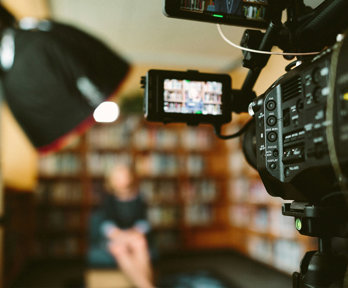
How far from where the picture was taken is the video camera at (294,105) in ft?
1.43

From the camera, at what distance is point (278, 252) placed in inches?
133

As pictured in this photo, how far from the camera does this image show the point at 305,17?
586 mm

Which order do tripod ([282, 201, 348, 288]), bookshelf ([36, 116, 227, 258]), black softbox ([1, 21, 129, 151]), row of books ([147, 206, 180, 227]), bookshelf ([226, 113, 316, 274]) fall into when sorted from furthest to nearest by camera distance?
1. row of books ([147, 206, 180, 227])
2. bookshelf ([36, 116, 227, 258])
3. bookshelf ([226, 113, 316, 274])
4. black softbox ([1, 21, 129, 151])
5. tripod ([282, 201, 348, 288])

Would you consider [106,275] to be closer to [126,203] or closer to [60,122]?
[126,203]

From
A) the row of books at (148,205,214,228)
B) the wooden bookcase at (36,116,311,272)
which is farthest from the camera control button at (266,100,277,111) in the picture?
the row of books at (148,205,214,228)

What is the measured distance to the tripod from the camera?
518mm

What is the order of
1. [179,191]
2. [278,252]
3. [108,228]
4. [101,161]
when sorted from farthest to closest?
[179,191] → [101,161] → [278,252] → [108,228]

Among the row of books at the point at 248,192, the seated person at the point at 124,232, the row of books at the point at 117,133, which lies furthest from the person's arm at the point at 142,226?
the row of books at the point at 117,133

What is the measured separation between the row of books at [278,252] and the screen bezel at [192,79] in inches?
102

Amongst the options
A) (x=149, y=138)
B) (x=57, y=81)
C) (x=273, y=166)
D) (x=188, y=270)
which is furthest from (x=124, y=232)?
(x=273, y=166)

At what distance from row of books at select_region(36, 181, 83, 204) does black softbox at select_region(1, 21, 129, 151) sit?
10.5 ft

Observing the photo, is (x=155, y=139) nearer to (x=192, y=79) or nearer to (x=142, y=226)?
(x=142, y=226)

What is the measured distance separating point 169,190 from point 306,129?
3800mm

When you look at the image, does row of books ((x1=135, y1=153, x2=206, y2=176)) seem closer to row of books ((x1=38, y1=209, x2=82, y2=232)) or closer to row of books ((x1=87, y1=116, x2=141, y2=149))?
row of books ((x1=87, y1=116, x2=141, y2=149))
